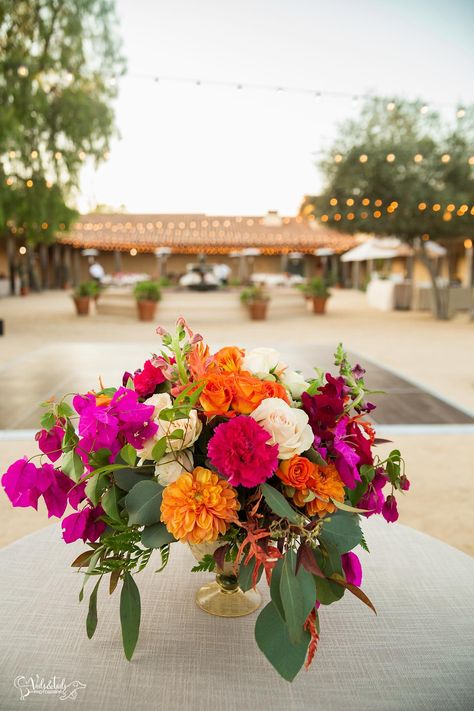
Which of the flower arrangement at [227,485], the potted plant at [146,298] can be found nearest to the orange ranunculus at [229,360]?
the flower arrangement at [227,485]

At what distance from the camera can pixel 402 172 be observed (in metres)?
12.8

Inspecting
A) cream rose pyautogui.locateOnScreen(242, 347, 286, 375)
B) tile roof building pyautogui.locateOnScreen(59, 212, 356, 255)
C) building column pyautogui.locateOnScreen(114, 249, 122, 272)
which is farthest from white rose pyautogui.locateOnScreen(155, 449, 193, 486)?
building column pyautogui.locateOnScreen(114, 249, 122, 272)

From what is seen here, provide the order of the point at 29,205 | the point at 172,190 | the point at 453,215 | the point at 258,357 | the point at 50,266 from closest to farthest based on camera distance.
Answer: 1. the point at 258,357
2. the point at 29,205
3. the point at 453,215
4. the point at 50,266
5. the point at 172,190

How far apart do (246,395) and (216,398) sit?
2.0 inches

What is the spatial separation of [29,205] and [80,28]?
329 centimetres

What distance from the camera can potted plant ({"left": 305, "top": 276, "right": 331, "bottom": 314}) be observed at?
52.0 ft

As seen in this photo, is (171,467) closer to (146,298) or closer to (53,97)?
(53,97)

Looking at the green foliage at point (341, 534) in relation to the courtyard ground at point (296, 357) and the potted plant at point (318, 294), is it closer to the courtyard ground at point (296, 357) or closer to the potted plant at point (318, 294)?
the courtyard ground at point (296, 357)

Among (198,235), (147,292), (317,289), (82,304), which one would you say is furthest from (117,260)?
(147,292)

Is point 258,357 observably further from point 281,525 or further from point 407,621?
point 407,621

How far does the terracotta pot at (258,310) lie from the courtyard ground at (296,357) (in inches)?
10.0

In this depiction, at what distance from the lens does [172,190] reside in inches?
1314

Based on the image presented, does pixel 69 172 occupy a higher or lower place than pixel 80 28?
lower

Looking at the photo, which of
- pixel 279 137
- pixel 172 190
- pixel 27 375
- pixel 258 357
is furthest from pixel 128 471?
pixel 172 190
